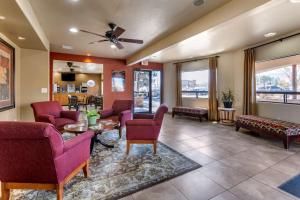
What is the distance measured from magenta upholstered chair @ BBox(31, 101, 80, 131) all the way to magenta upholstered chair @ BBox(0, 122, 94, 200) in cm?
213

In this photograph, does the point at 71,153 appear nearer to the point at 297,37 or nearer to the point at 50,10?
the point at 50,10

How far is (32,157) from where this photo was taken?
1.58 metres

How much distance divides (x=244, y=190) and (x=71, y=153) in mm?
2118

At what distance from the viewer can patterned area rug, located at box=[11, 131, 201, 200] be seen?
1899mm

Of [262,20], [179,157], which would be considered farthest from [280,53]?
[179,157]

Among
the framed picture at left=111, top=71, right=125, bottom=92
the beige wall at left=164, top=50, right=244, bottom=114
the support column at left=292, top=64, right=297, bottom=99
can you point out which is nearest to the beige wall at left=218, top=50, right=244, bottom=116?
the beige wall at left=164, top=50, right=244, bottom=114

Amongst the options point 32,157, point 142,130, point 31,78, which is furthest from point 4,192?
point 31,78

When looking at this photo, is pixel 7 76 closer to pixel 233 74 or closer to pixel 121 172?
pixel 121 172

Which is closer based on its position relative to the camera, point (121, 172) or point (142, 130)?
point (121, 172)

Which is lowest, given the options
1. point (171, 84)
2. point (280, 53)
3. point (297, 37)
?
point (171, 84)

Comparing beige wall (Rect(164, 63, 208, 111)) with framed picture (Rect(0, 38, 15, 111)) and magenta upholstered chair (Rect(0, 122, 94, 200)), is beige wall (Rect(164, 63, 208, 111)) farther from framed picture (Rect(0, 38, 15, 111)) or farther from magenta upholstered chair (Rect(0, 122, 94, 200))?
magenta upholstered chair (Rect(0, 122, 94, 200))

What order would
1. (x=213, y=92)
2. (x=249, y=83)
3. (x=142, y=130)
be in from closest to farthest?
1. (x=142, y=130)
2. (x=249, y=83)
3. (x=213, y=92)

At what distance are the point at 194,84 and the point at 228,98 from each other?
6.22ft

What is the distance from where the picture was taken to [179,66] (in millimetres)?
7656
